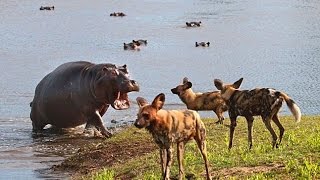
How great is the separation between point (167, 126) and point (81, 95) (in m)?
10.2

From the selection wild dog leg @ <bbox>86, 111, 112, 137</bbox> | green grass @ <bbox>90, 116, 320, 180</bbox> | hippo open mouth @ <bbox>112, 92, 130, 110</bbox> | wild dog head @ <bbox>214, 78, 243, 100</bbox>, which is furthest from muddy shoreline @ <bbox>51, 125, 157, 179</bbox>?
wild dog head @ <bbox>214, 78, 243, 100</bbox>

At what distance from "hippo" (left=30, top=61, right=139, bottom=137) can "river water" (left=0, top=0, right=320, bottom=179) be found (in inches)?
24.6

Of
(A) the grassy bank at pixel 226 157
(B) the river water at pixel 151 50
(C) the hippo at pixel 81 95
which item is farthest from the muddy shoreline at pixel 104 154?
(C) the hippo at pixel 81 95

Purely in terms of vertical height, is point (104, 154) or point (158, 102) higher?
point (158, 102)

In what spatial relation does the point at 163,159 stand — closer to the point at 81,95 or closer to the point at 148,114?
the point at 148,114

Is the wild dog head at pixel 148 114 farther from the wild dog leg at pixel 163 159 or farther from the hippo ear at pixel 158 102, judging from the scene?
the wild dog leg at pixel 163 159

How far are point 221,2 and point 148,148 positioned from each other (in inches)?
2050

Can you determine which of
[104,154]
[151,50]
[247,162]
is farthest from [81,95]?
[151,50]

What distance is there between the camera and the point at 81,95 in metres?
19.3

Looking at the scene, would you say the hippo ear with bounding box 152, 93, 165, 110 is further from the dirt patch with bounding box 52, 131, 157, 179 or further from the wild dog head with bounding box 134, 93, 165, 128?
the dirt patch with bounding box 52, 131, 157, 179

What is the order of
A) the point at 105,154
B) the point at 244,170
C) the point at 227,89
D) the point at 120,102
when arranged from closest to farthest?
the point at 244,170 → the point at 227,89 → the point at 105,154 → the point at 120,102

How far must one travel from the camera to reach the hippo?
18.6 m

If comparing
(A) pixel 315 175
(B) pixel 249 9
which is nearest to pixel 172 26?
(B) pixel 249 9

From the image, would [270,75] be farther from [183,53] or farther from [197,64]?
[183,53]
